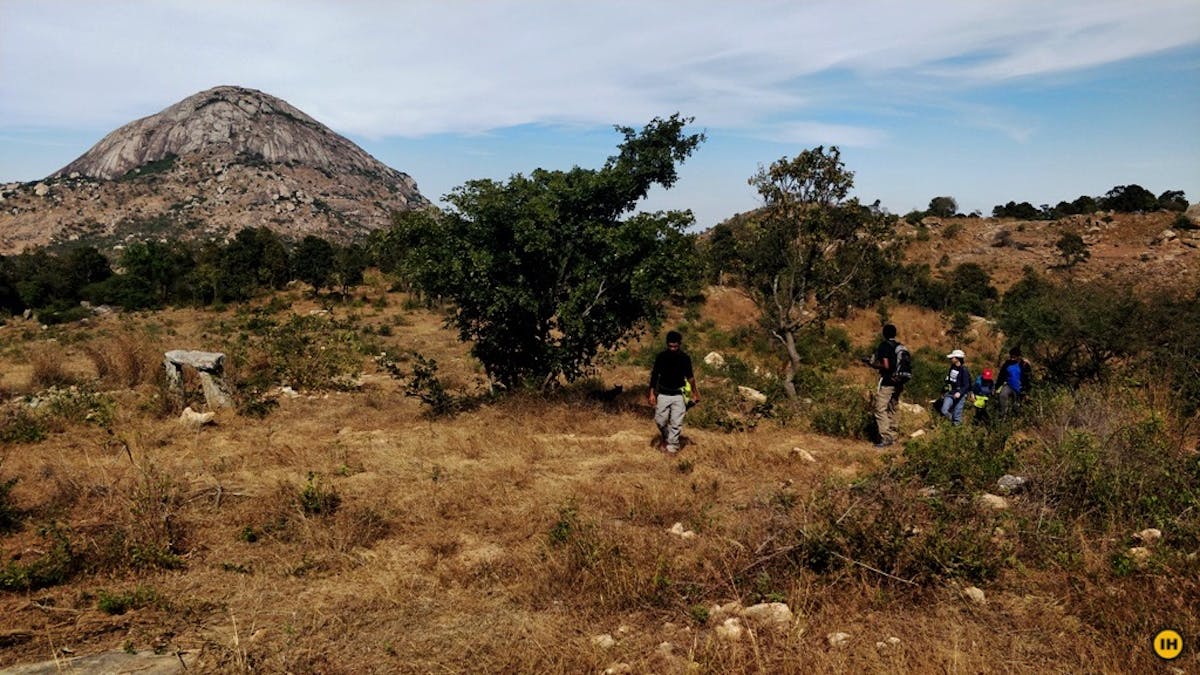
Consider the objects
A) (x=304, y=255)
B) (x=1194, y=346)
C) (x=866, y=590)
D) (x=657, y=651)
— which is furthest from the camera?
(x=304, y=255)

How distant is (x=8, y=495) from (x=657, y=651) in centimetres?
653

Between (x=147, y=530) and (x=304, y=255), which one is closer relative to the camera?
(x=147, y=530)

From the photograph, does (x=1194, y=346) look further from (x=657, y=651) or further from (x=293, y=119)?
(x=293, y=119)

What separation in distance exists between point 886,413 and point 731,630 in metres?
5.73

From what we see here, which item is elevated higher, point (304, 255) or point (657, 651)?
point (304, 255)

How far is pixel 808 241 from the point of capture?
13.0 meters

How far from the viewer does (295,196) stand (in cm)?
14038

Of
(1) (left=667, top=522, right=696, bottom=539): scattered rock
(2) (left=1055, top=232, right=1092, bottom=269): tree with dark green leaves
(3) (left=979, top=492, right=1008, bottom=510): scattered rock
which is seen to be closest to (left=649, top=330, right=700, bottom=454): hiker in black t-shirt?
(1) (left=667, top=522, right=696, bottom=539): scattered rock

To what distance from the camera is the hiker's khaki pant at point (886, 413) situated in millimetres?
8320

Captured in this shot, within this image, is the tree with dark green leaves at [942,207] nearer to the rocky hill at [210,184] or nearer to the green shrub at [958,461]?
the green shrub at [958,461]

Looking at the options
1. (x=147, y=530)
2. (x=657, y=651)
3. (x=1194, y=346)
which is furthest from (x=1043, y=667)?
(x=1194, y=346)

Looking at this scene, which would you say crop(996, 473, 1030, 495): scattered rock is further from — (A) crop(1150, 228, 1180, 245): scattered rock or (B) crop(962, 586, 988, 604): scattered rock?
(A) crop(1150, 228, 1180, 245): scattered rock

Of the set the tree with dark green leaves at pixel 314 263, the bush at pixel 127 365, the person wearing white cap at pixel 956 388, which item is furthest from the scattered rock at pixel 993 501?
the tree with dark green leaves at pixel 314 263

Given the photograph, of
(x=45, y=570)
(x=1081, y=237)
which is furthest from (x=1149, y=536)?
(x=1081, y=237)
